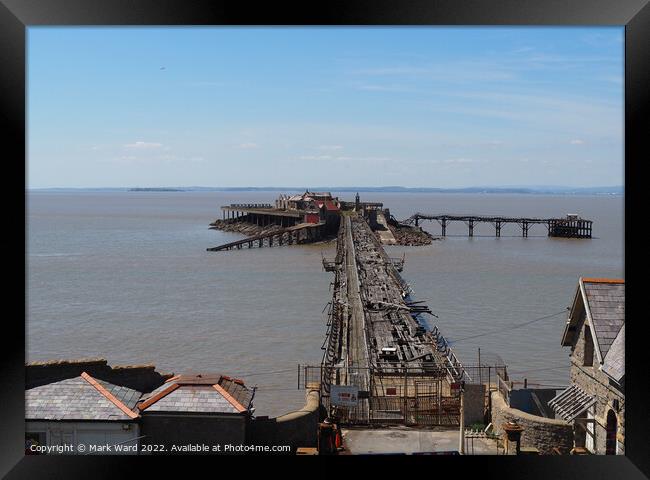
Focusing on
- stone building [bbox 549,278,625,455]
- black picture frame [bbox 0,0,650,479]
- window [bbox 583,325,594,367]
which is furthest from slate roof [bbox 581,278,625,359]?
black picture frame [bbox 0,0,650,479]

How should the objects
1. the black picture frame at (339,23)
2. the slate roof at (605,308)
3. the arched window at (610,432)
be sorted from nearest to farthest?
the black picture frame at (339,23) → the arched window at (610,432) → the slate roof at (605,308)

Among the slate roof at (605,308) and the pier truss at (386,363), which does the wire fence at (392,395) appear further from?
the slate roof at (605,308)

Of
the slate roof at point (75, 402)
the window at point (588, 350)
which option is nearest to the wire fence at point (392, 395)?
the window at point (588, 350)

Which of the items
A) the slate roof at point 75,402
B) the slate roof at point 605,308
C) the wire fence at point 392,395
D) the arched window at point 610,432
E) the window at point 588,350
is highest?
the slate roof at point 605,308

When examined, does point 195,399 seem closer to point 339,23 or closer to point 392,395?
point 339,23

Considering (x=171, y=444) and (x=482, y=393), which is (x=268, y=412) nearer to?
(x=482, y=393)

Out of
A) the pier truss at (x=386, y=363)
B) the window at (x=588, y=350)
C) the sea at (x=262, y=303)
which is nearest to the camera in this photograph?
the window at (x=588, y=350)

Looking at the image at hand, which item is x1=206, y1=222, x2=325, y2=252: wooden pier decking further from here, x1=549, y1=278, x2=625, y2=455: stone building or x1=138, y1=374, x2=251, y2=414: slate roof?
x1=138, y1=374, x2=251, y2=414: slate roof
